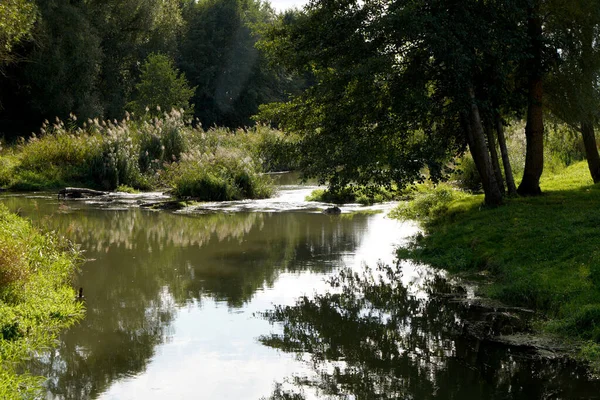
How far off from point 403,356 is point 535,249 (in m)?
4.19

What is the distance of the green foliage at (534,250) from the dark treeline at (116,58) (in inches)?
332

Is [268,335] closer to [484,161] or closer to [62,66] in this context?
[484,161]

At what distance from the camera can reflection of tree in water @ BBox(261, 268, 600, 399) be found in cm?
648

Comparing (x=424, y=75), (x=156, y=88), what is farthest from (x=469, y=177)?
(x=156, y=88)

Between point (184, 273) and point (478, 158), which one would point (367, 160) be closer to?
point (478, 158)

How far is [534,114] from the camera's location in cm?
1645

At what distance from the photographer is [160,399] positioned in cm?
631

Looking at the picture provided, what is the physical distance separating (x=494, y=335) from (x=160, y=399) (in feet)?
13.2

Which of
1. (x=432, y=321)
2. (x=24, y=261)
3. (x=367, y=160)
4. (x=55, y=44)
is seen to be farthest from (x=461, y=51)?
(x=55, y=44)

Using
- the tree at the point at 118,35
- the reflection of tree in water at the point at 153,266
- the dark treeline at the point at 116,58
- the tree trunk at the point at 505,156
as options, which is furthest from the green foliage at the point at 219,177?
the tree at the point at 118,35

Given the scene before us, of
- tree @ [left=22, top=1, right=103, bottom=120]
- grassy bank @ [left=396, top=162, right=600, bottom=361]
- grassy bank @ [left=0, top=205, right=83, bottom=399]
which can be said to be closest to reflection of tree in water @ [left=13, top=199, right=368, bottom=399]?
grassy bank @ [left=0, top=205, right=83, bottom=399]

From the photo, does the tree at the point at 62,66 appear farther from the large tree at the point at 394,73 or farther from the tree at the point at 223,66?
the large tree at the point at 394,73

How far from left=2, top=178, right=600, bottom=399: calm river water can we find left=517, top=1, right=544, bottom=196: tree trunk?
3.87m

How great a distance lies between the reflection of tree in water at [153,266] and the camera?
7.46 meters
